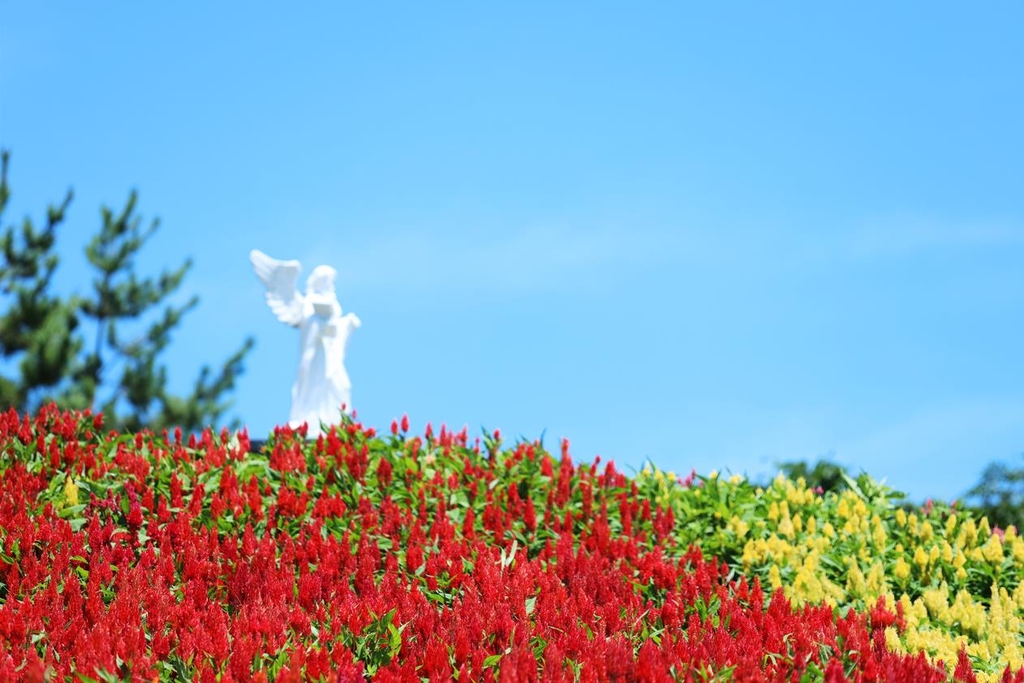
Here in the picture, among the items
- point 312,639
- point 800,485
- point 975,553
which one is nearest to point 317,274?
point 800,485

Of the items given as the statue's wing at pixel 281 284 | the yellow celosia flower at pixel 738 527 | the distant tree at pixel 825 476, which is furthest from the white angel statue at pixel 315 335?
the yellow celosia flower at pixel 738 527

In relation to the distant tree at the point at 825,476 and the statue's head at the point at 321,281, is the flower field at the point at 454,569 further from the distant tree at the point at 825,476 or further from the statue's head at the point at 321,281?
the statue's head at the point at 321,281

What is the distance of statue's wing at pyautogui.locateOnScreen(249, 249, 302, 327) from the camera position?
1623 cm

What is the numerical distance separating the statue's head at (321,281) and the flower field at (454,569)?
850 cm

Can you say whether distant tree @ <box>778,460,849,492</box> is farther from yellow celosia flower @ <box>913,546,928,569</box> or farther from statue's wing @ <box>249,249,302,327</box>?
statue's wing @ <box>249,249,302,327</box>

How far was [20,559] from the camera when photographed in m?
5.54

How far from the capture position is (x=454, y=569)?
5.61 meters

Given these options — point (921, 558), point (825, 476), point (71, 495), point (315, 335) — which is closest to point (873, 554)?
point (921, 558)

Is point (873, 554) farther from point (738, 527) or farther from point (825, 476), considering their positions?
point (825, 476)

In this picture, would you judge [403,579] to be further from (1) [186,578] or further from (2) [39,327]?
(2) [39,327]

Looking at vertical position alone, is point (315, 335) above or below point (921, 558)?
above

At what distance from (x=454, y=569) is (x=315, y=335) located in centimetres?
1100

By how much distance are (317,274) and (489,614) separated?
11986 millimetres

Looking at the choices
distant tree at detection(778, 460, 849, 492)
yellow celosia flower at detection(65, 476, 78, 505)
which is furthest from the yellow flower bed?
yellow celosia flower at detection(65, 476, 78, 505)
